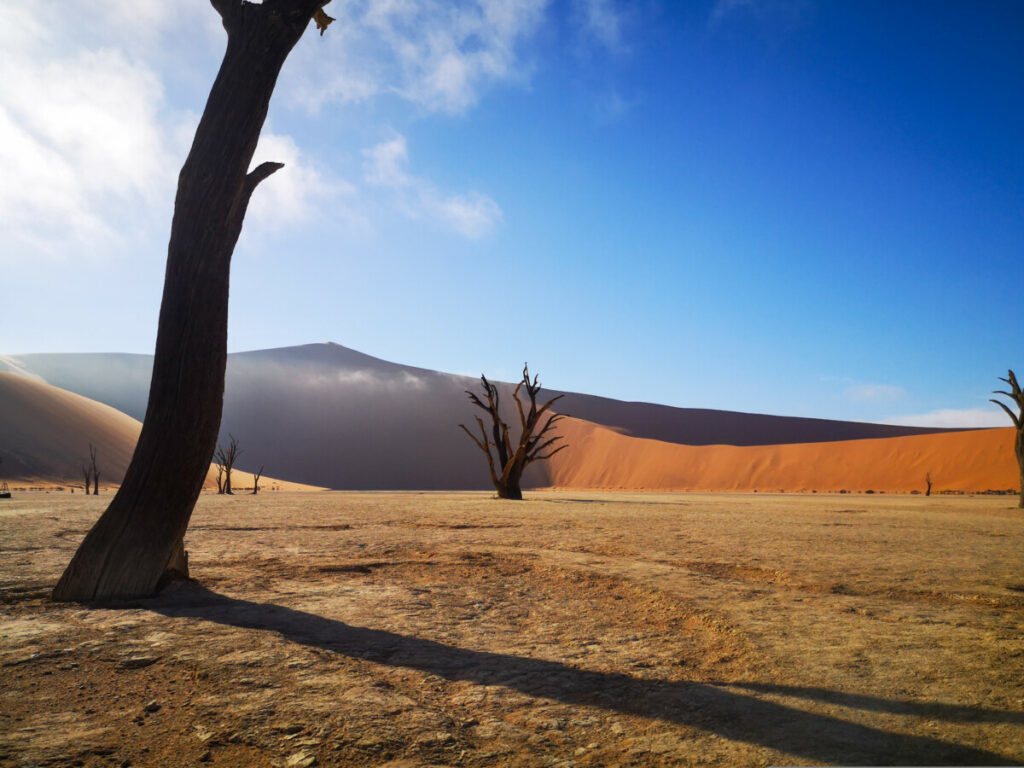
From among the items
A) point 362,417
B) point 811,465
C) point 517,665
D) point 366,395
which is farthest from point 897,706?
point 366,395

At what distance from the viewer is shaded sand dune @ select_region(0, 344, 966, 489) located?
5244 centimetres

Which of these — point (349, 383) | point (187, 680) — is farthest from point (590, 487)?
point (187, 680)

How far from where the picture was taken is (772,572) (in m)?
5.21

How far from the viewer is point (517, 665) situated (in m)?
2.75

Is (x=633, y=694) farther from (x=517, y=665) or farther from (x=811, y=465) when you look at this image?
(x=811, y=465)

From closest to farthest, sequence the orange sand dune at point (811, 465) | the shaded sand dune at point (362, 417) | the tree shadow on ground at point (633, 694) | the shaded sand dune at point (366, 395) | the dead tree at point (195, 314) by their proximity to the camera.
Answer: the tree shadow on ground at point (633, 694) → the dead tree at point (195, 314) → the orange sand dune at point (811, 465) → the shaded sand dune at point (362, 417) → the shaded sand dune at point (366, 395)

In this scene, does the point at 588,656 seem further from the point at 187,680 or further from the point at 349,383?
the point at 349,383

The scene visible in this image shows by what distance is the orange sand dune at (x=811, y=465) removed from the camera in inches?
1567

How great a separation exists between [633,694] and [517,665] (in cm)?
55

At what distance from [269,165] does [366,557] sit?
335 centimetres

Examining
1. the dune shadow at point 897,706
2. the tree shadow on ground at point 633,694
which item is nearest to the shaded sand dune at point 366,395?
the tree shadow on ground at point 633,694

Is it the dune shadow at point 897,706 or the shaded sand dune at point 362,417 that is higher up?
the shaded sand dune at point 362,417

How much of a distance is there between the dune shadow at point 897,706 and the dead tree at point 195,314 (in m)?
3.40

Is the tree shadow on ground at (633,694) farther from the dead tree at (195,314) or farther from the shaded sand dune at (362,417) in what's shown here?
the shaded sand dune at (362,417)
